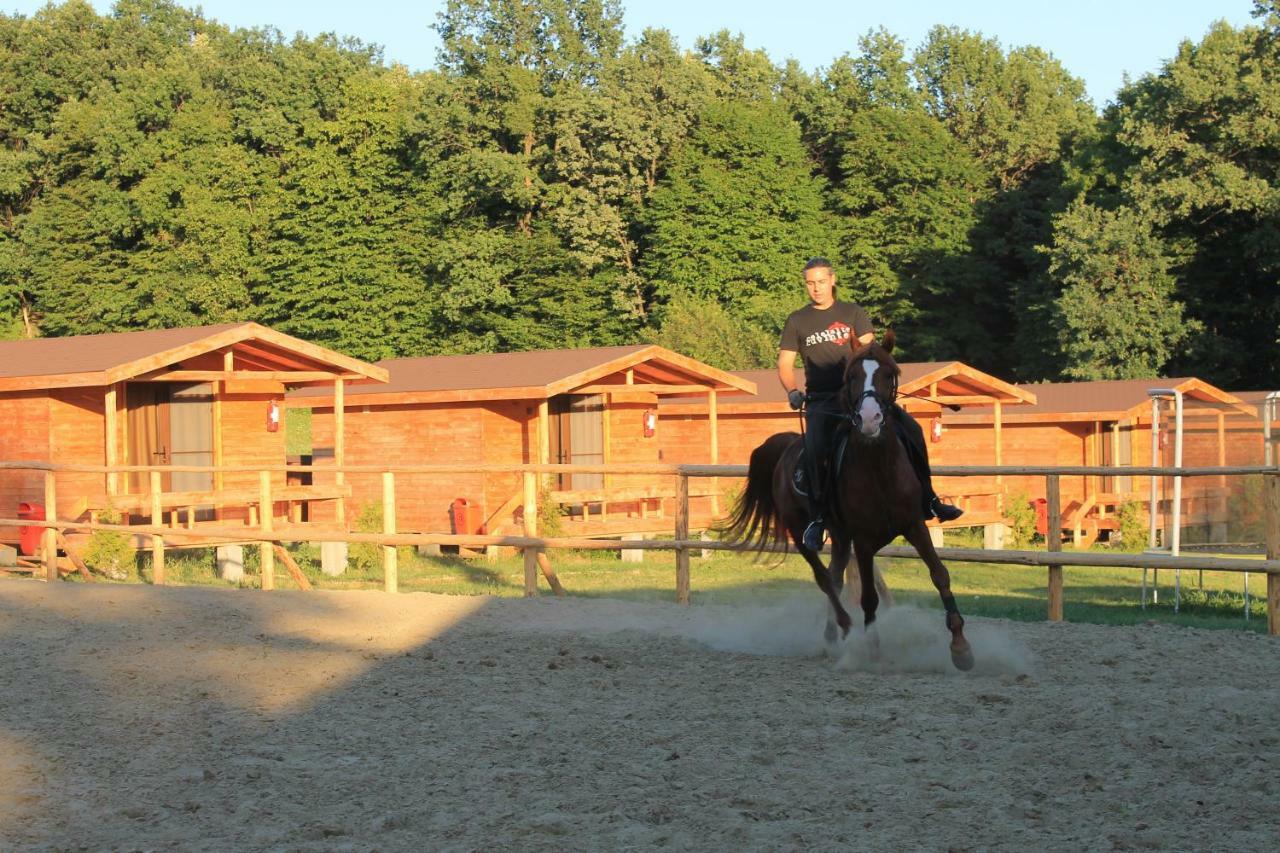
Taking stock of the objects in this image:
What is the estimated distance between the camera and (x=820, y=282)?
9.37m

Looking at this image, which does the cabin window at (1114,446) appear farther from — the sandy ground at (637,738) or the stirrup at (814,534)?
the stirrup at (814,534)

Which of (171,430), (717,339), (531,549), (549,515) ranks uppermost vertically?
(717,339)

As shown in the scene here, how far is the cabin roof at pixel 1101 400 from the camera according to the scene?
33906 millimetres

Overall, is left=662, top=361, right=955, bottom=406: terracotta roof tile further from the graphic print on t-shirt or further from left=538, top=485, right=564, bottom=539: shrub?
the graphic print on t-shirt

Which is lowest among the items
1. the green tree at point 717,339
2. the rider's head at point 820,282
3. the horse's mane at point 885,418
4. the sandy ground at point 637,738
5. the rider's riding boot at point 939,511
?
the sandy ground at point 637,738

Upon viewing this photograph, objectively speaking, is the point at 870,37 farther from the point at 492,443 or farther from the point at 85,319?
the point at 492,443

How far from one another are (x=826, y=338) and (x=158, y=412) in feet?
56.3

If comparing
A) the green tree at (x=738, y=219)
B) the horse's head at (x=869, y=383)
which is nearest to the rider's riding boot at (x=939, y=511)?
the horse's head at (x=869, y=383)

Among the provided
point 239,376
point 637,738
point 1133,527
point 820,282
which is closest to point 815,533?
point 820,282

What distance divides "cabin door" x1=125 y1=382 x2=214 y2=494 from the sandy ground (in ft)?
43.1

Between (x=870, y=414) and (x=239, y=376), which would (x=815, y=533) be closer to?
(x=870, y=414)

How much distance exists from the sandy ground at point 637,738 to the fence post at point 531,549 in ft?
7.89

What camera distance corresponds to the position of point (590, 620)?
1138 centimetres

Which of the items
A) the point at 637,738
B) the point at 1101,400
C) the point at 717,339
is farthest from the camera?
the point at 717,339
